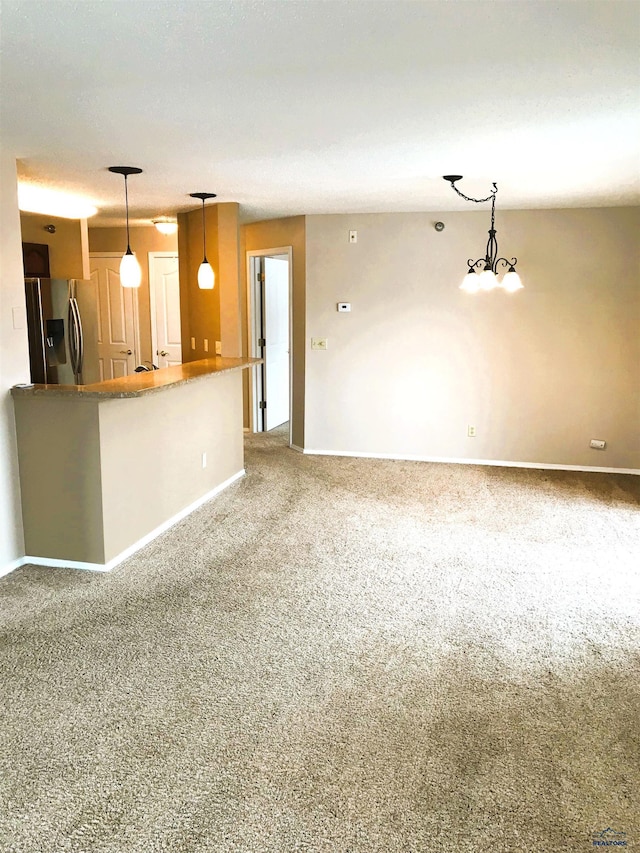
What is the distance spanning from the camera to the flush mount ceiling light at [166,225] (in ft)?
21.4

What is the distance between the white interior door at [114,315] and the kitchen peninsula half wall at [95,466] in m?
3.50

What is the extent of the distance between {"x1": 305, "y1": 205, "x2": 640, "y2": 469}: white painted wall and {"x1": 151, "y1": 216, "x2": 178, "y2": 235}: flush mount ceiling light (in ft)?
4.44

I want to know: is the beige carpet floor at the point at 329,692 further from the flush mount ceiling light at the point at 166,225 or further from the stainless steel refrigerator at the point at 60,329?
the flush mount ceiling light at the point at 166,225


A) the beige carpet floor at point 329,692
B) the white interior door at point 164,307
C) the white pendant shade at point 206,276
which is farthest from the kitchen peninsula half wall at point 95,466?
the white interior door at point 164,307

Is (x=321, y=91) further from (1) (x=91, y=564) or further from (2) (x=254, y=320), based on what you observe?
(2) (x=254, y=320)

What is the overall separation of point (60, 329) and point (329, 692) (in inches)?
142

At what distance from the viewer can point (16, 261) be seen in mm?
3807

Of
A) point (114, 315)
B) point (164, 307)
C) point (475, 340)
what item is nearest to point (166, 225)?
point (164, 307)

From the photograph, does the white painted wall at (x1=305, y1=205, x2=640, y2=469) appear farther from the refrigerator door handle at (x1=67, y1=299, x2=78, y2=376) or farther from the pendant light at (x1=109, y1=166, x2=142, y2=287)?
the pendant light at (x1=109, y1=166, x2=142, y2=287)

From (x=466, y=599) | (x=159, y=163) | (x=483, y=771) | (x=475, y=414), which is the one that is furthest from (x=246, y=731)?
(x=475, y=414)

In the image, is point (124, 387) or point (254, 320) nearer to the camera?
point (124, 387)

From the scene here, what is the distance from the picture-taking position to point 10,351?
3816 millimetres

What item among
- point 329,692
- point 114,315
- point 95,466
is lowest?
point 329,692

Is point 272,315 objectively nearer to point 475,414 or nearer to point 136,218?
point 136,218
